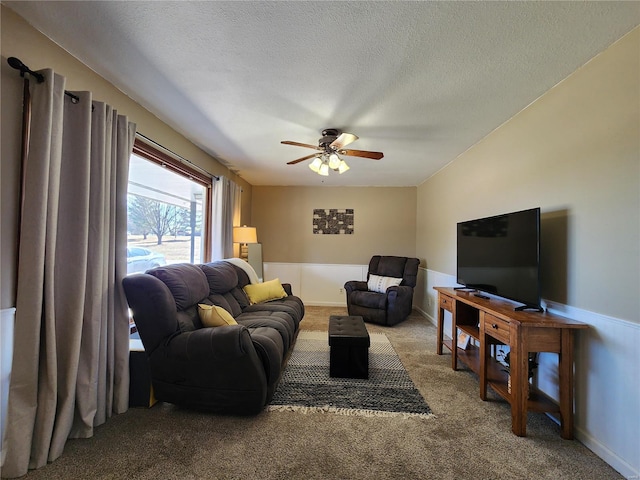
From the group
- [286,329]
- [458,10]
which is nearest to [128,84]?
[458,10]

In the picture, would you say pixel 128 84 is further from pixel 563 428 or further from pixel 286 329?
pixel 563 428

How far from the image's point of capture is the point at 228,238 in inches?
165

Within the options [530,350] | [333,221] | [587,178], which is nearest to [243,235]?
[333,221]

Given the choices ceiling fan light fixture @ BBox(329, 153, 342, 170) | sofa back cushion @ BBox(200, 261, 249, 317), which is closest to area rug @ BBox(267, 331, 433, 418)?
sofa back cushion @ BBox(200, 261, 249, 317)

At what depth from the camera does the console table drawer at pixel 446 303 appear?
9.42 feet

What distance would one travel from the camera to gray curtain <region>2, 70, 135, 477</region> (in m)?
1.46

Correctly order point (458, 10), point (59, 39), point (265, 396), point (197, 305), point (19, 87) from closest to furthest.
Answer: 1. point (458, 10)
2. point (19, 87)
3. point (59, 39)
4. point (265, 396)
5. point (197, 305)

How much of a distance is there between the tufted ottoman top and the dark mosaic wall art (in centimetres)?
272

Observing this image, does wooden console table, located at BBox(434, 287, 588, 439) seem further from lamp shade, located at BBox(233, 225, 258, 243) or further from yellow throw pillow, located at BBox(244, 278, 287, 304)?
lamp shade, located at BBox(233, 225, 258, 243)

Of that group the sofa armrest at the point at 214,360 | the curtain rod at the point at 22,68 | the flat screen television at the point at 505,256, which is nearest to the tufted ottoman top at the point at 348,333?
the sofa armrest at the point at 214,360

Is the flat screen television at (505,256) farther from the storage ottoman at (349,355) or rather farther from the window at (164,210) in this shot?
the window at (164,210)

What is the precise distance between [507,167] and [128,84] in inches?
126

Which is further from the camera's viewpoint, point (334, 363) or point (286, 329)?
point (286, 329)

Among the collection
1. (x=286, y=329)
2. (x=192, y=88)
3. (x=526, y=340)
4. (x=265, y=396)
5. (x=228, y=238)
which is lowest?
(x=265, y=396)
